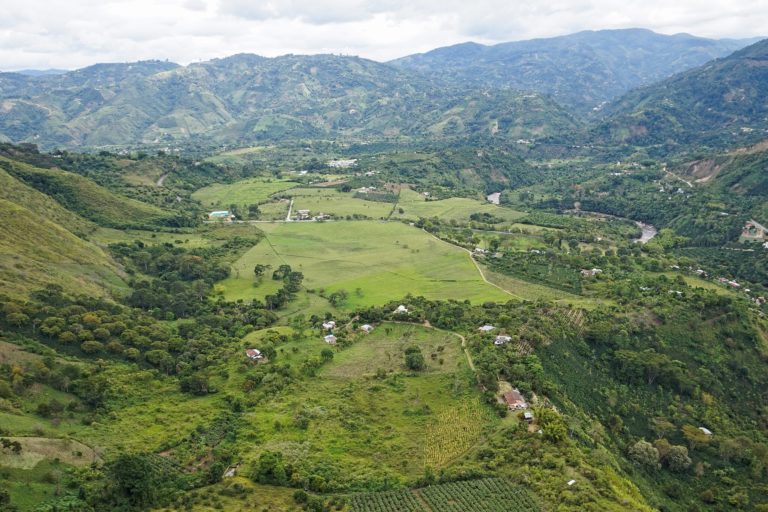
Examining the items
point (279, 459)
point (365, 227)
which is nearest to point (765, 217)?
point (365, 227)

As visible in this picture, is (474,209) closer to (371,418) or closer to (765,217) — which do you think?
(765,217)

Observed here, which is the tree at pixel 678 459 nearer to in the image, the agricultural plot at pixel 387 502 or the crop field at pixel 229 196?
the agricultural plot at pixel 387 502

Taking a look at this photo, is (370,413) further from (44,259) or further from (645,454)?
(44,259)

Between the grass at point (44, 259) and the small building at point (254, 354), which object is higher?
the grass at point (44, 259)

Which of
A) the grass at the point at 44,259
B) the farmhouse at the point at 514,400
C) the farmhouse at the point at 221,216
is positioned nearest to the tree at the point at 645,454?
the farmhouse at the point at 514,400

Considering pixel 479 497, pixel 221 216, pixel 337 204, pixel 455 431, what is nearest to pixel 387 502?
pixel 479 497

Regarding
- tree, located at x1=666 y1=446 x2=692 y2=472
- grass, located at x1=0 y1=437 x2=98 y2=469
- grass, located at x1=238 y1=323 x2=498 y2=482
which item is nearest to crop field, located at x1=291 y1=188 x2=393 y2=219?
grass, located at x1=238 y1=323 x2=498 y2=482
